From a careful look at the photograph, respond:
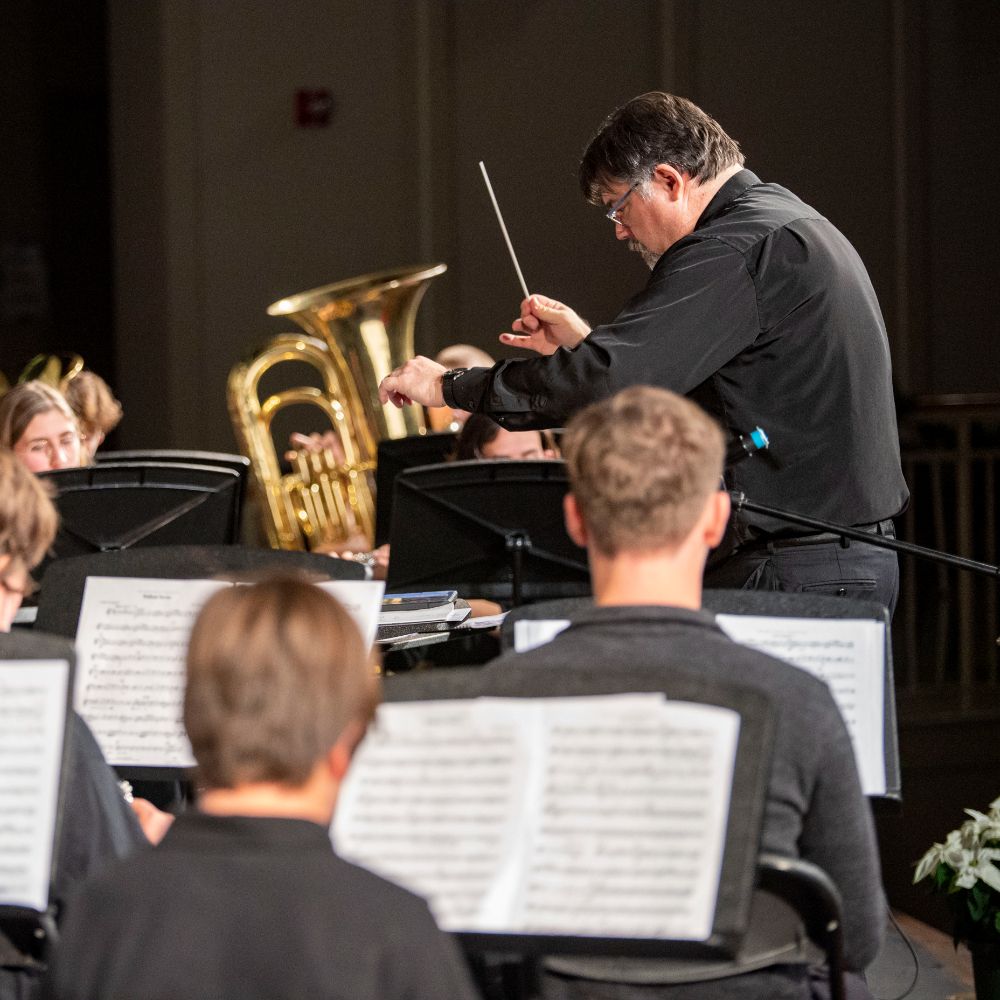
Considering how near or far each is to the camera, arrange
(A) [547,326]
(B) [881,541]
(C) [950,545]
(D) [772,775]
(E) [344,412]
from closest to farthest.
A: (D) [772,775], (B) [881,541], (A) [547,326], (E) [344,412], (C) [950,545]

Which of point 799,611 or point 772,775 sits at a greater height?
point 799,611

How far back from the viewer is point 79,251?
8734 mm

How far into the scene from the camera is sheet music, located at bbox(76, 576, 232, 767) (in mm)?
2385

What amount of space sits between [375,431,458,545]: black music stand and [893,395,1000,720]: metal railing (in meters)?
2.37

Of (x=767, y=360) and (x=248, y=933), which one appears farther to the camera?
(x=767, y=360)

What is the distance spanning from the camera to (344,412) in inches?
207

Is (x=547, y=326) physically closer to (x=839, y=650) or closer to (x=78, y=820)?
(x=839, y=650)

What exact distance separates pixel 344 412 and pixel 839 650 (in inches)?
135

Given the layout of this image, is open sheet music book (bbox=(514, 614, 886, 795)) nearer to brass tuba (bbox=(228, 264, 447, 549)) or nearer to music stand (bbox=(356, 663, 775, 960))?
music stand (bbox=(356, 663, 775, 960))

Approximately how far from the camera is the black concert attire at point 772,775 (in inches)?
65.3

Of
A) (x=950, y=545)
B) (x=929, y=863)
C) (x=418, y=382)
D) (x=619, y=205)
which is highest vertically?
(x=619, y=205)

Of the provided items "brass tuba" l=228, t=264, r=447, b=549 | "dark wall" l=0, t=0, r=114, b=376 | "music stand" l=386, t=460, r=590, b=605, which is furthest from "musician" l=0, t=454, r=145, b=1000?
"dark wall" l=0, t=0, r=114, b=376

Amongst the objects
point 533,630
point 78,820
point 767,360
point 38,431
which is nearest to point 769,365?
point 767,360

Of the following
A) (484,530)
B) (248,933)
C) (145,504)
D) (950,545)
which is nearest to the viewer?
(248,933)
